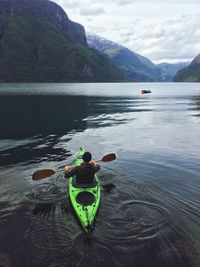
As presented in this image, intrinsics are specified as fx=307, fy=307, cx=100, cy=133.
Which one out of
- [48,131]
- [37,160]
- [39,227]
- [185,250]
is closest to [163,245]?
[185,250]

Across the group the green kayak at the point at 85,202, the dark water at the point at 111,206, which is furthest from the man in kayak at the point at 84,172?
the dark water at the point at 111,206

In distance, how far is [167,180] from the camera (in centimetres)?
2316

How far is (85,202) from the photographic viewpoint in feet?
54.9

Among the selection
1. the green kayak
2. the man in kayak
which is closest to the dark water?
the green kayak

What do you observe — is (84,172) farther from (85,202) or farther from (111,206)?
(111,206)

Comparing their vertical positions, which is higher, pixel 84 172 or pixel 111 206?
pixel 84 172

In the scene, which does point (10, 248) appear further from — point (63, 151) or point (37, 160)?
point (63, 151)

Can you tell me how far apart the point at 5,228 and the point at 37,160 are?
523 inches

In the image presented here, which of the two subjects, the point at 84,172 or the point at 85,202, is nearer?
the point at 85,202

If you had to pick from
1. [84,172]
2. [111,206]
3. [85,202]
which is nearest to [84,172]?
[84,172]

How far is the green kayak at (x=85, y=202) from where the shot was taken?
1516 cm

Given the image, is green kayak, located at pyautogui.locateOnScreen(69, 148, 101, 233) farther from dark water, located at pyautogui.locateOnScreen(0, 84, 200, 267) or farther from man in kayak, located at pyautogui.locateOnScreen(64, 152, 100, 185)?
dark water, located at pyautogui.locateOnScreen(0, 84, 200, 267)

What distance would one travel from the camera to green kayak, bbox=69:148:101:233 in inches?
597

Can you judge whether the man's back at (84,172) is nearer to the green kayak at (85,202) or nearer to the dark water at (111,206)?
the green kayak at (85,202)
